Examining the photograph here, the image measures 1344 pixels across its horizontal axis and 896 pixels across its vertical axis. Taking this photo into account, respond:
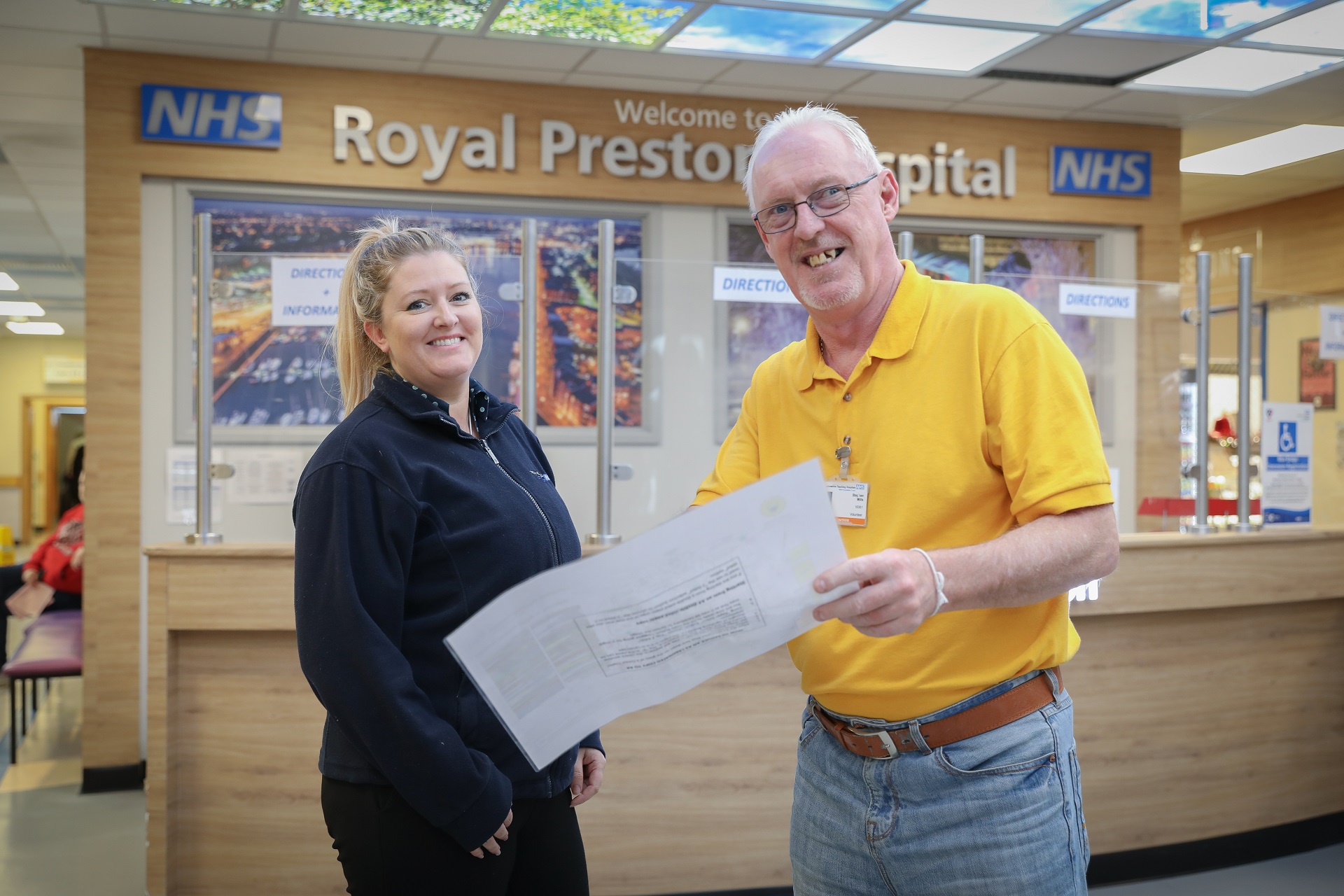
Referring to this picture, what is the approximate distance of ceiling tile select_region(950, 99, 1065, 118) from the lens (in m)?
5.79

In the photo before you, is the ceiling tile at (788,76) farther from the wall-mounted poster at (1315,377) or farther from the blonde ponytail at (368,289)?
the blonde ponytail at (368,289)

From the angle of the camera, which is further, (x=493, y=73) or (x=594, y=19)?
(x=493, y=73)

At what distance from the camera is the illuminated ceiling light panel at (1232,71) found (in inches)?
202

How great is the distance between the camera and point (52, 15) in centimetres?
438

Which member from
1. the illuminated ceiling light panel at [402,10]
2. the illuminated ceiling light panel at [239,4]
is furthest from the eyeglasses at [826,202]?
the illuminated ceiling light panel at [239,4]

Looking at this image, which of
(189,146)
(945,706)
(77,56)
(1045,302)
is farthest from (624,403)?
(77,56)

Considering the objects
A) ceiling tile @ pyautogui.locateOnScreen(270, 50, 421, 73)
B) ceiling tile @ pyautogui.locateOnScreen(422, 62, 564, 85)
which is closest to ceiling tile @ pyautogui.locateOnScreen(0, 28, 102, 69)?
ceiling tile @ pyautogui.locateOnScreen(270, 50, 421, 73)

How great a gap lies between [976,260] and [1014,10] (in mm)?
1538

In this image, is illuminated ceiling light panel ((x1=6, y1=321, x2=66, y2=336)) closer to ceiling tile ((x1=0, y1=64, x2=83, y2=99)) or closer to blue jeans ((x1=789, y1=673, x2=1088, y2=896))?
ceiling tile ((x1=0, y1=64, x2=83, y2=99))

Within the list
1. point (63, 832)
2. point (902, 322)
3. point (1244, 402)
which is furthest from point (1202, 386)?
point (63, 832)

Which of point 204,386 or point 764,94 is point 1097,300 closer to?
point 764,94

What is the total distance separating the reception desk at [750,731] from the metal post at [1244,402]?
0.18 metres

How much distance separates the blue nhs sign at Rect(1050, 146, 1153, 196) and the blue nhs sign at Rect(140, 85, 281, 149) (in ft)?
13.8

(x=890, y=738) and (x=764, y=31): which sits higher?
(x=764, y=31)
